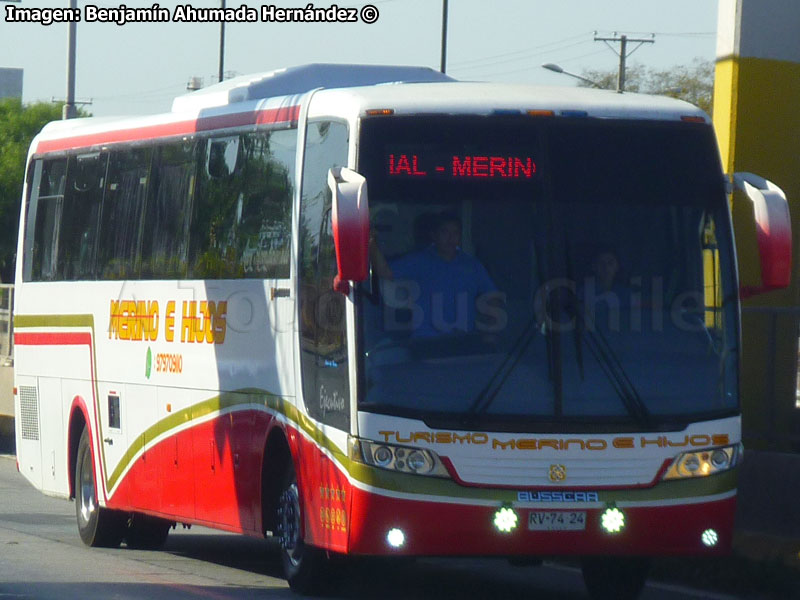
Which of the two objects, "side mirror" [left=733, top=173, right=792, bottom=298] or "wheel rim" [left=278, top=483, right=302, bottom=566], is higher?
"side mirror" [left=733, top=173, right=792, bottom=298]

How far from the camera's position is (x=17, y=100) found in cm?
9631

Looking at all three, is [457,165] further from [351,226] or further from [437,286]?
[351,226]

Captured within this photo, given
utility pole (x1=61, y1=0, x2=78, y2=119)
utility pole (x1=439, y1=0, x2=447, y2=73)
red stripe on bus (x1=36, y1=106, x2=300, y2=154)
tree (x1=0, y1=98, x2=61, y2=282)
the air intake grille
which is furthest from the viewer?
tree (x1=0, y1=98, x2=61, y2=282)

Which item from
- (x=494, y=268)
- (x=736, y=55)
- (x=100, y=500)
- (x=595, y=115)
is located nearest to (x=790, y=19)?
(x=736, y=55)

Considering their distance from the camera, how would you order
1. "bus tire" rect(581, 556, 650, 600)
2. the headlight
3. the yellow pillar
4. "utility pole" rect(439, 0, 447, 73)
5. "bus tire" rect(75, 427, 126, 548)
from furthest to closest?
"utility pole" rect(439, 0, 447, 73), "bus tire" rect(75, 427, 126, 548), the yellow pillar, "bus tire" rect(581, 556, 650, 600), the headlight

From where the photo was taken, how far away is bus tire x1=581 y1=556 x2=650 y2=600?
37.7ft

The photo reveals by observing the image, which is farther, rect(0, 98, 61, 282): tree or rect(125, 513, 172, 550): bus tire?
rect(0, 98, 61, 282): tree

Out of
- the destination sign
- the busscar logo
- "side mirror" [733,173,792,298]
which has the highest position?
the destination sign

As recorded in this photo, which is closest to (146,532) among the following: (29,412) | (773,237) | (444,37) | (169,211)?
(29,412)

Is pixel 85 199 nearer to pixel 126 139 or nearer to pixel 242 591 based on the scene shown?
pixel 126 139

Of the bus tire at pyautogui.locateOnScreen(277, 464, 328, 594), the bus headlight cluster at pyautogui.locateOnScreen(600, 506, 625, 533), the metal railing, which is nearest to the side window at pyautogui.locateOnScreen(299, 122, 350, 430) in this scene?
the bus tire at pyautogui.locateOnScreen(277, 464, 328, 594)

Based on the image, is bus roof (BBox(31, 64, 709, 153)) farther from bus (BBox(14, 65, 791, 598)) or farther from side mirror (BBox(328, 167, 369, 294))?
side mirror (BBox(328, 167, 369, 294))

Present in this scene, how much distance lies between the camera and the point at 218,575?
43.4ft

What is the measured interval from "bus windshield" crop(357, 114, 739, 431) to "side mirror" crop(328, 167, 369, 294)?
468 mm
